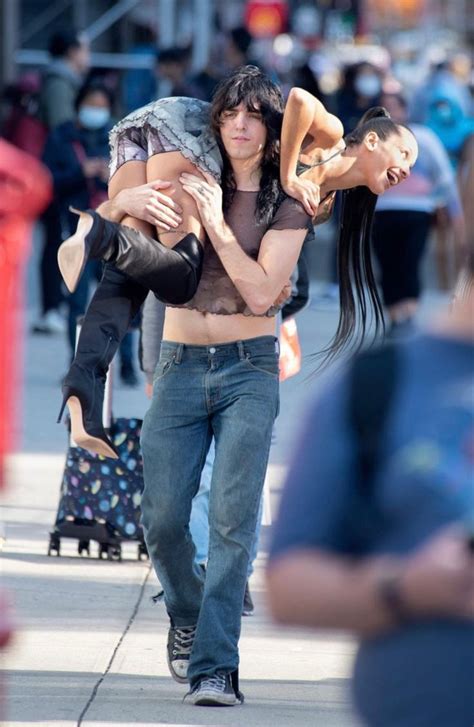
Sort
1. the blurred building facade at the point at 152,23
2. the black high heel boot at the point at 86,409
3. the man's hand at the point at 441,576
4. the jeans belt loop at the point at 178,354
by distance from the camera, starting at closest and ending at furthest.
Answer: the man's hand at the point at 441,576, the black high heel boot at the point at 86,409, the jeans belt loop at the point at 178,354, the blurred building facade at the point at 152,23

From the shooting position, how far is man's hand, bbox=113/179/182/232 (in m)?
4.64

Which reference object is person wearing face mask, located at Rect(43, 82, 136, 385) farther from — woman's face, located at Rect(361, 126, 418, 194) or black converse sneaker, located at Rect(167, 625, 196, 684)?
black converse sneaker, located at Rect(167, 625, 196, 684)

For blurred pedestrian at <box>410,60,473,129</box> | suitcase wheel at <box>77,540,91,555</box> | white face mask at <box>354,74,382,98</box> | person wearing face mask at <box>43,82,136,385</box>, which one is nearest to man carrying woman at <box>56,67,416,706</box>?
suitcase wheel at <box>77,540,91,555</box>

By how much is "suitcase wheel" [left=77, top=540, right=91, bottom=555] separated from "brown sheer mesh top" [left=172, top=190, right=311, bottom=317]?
204 cm

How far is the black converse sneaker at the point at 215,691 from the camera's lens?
4.67m

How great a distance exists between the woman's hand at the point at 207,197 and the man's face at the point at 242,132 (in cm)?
12

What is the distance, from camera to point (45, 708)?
4641 mm

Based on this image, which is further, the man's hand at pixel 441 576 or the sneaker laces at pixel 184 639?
the sneaker laces at pixel 184 639

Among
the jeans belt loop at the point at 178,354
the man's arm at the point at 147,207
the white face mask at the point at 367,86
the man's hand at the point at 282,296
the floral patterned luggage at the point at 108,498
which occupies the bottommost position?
the floral patterned luggage at the point at 108,498

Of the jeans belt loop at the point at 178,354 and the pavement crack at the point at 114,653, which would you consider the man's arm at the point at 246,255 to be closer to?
the jeans belt loop at the point at 178,354

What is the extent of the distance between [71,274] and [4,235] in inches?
48.1

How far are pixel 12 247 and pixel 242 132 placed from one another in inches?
77.4

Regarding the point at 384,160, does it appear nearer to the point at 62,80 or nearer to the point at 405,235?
the point at 405,235

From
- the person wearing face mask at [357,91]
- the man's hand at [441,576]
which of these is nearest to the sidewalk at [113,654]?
the man's hand at [441,576]
